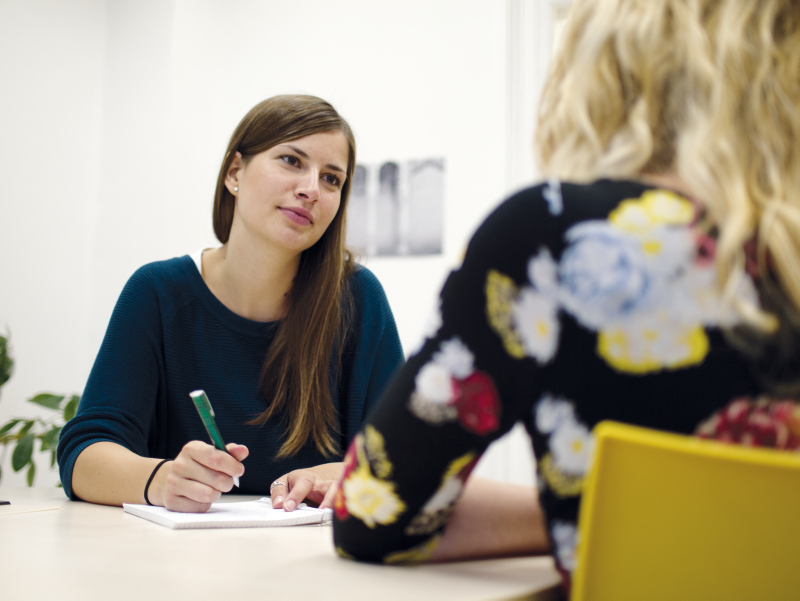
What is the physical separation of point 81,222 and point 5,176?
16.1 inches

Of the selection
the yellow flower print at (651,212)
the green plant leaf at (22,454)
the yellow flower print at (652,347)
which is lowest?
the green plant leaf at (22,454)

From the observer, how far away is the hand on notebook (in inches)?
38.4

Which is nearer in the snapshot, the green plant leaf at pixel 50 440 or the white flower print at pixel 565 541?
the white flower print at pixel 565 541

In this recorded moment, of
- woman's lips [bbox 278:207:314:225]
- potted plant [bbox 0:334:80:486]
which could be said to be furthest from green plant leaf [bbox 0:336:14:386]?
woman's lips [bbox 278:207:314:225]

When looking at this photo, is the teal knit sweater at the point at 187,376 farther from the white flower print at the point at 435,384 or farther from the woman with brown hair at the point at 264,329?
the white flower print at the point at 435,384

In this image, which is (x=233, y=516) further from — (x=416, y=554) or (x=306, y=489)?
(x=416, y=554)

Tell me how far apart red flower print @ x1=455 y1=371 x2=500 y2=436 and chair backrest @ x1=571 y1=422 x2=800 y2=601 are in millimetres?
119

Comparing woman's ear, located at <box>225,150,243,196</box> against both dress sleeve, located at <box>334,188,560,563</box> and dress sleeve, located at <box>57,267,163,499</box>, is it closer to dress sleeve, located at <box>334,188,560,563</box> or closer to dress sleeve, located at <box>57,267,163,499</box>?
dress sleeve, located at <box>57,267,163,499</box>

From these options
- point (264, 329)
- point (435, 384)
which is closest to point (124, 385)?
point (264, 329)

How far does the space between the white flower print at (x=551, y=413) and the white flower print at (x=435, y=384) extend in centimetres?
7

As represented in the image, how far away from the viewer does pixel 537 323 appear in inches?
20.9

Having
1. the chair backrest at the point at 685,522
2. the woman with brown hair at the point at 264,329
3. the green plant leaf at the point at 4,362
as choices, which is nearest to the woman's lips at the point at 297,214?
the woman with brown hair at the point at 264,329

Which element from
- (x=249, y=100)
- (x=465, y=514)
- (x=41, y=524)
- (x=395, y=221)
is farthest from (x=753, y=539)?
(x=249, y=100)

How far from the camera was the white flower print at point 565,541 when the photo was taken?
55 cm
